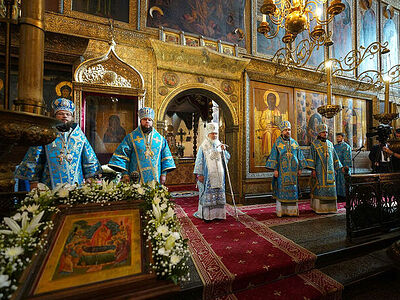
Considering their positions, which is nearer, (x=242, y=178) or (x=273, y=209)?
(x=273, y=209)

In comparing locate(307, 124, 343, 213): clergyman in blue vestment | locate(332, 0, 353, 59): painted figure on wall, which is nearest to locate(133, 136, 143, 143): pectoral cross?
locate(307, 124, 343, 213): clergyman in blue vestment

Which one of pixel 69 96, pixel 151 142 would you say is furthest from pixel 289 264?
pixel 69 96

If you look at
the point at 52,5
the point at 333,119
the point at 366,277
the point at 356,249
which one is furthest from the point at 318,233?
the point at 52,5

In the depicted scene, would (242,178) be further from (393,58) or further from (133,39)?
(393,58)

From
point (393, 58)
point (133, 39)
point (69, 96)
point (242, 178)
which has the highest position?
point (393, 58)

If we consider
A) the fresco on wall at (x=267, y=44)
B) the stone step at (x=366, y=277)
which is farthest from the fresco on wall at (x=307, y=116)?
the stone step at (x=366, y=277)

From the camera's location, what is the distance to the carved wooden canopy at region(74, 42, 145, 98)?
453 centimetres

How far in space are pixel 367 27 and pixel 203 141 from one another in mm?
10076

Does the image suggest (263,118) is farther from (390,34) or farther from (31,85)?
(390,34)

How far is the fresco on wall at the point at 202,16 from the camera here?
18.2ft

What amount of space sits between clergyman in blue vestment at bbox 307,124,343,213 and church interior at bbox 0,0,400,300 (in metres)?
0.06

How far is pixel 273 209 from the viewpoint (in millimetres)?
5730

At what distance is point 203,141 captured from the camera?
4.89m

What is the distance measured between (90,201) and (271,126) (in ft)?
20.4
